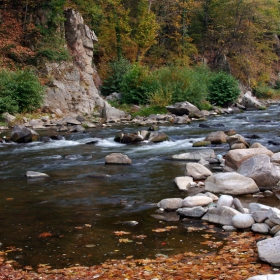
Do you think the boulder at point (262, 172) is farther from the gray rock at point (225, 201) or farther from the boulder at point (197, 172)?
the gray rock at point (225, 201)

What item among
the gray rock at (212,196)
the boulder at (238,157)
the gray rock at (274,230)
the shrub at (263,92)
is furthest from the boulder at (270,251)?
the shrub at (263,92)

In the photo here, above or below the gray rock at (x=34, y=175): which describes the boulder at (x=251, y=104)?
below

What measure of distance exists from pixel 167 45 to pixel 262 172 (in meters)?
36.4

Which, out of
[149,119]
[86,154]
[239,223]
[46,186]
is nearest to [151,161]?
[86,154]

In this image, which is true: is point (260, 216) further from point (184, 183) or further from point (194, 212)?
point (184, 183)

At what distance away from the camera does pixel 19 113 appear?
77.3 ft

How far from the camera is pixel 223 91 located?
31.4 m

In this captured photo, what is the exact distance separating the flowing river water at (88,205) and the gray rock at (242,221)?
0.27 metres

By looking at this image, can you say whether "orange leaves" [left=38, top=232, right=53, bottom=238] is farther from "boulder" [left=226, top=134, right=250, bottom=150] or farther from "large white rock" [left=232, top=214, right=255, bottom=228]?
"boulder" [left=226, top=134, right=250, bottom=150]

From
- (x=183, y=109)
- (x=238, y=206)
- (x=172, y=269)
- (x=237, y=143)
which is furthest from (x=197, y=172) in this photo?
(x=183, y=109)

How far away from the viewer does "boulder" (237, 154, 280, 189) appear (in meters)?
8.81

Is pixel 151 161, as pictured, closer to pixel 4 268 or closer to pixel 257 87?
pixel 4 268

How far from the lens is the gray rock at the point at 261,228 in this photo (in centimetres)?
621

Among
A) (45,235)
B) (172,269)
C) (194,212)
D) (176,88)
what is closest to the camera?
(172,269)
